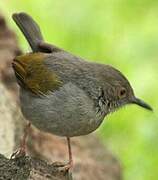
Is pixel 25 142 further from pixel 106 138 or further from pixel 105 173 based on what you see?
pixel 106 138

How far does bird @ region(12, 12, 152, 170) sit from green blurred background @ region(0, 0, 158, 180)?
256cm

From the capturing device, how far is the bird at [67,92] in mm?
6918

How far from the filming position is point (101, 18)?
1271cm

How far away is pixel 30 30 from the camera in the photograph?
823 cm

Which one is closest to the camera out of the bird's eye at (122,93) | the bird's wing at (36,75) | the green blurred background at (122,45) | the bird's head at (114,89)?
the bird's wing at (36,75)

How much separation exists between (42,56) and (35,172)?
1.72m

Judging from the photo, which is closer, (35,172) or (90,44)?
(35,172)

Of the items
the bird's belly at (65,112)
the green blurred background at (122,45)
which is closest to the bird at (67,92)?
the bird's belly at (65,112)

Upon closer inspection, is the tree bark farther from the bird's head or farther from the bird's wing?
the bird's head

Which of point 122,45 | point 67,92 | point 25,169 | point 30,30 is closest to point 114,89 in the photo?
point 67,92

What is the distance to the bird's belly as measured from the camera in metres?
6.89

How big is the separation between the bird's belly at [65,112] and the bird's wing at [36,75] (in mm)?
120

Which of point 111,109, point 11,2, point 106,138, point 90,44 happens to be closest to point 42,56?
point 111,109

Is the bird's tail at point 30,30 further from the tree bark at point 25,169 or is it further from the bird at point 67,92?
the tree bark at point 25,169
